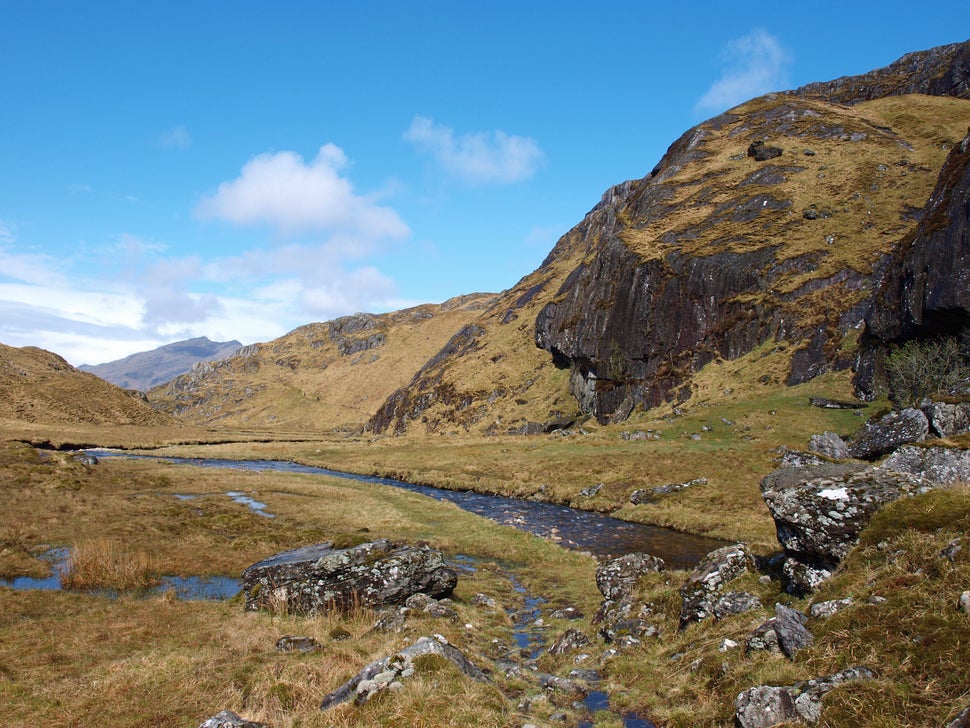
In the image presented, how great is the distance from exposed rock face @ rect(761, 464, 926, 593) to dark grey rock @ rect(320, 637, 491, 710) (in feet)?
29.6

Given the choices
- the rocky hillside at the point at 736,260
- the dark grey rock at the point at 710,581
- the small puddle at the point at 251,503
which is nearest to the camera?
the dark grey rock at the point at 710,581

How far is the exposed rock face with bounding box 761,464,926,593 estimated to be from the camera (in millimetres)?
13586

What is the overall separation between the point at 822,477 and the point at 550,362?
99449mm

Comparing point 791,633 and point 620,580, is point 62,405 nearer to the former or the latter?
point 620,580

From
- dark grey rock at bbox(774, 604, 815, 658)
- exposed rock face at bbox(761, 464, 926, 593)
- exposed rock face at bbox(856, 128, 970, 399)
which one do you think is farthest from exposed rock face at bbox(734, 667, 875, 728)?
exposed rock face at bbox(856, 128, 970, 399)

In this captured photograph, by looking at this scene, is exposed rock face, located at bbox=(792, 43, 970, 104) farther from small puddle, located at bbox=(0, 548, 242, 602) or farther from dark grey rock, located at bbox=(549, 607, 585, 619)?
small puddle, located at bbox=(0, 548, 242, 602)

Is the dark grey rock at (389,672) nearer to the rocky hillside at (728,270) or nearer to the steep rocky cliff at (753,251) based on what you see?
the rocky hillside at (728,270)

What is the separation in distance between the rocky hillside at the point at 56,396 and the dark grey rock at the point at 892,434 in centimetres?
13013

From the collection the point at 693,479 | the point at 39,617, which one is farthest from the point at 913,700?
the point at 693,479

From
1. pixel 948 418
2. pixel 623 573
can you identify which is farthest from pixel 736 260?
pixel 623 573

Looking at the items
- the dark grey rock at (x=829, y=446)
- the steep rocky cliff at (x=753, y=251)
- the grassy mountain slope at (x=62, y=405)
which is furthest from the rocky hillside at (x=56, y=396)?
the dark grey rock at (x=829, y=446)

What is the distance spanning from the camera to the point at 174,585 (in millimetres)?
21469

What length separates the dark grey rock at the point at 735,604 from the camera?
14.3m

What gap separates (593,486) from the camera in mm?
47250
